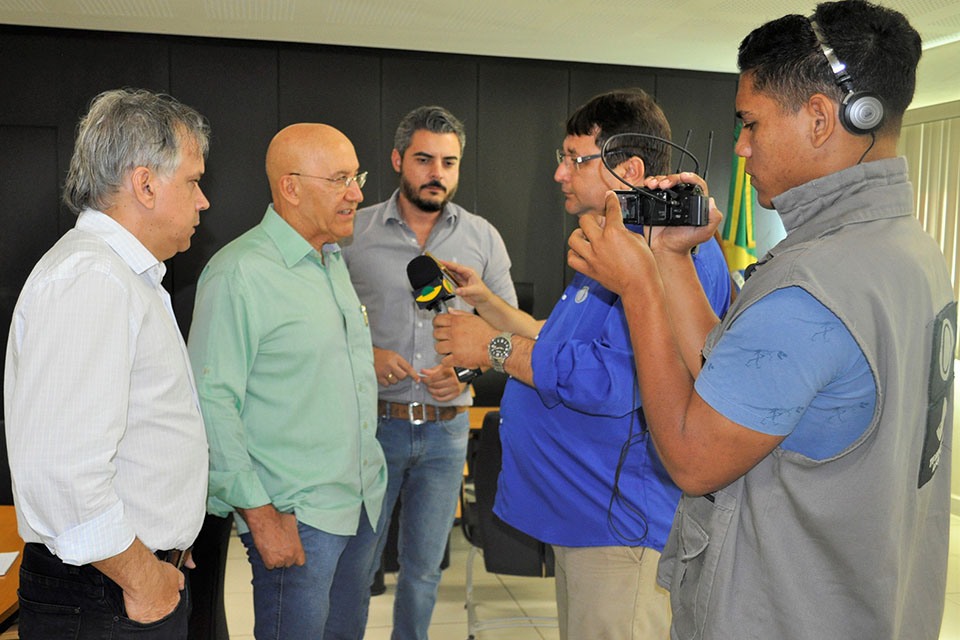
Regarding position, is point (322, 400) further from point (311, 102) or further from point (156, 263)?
point (311, 102)

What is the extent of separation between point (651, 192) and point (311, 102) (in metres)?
4.71

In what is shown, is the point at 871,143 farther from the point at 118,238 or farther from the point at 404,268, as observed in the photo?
the point at 404,268

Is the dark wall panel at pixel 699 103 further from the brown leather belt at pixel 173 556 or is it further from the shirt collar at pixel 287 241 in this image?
the brown leather belt at pixel 173 556

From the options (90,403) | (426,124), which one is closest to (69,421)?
(90,403)

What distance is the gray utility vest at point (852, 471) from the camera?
106 cm

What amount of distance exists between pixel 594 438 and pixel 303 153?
1179 millimetres

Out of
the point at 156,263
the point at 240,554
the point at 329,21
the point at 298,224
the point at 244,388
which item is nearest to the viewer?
the point at 156,263

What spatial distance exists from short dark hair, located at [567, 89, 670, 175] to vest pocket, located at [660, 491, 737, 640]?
1021 mm

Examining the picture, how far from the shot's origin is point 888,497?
3.55 feet

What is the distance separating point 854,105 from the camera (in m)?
1.08

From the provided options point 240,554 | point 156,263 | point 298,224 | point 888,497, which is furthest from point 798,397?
point 240,554

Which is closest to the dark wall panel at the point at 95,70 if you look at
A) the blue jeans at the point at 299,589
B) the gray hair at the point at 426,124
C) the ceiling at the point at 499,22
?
the ceiling at the point at 499,22

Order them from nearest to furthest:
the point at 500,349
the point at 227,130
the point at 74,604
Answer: the point at 74,604 < the point at 500,349 < the point at 227,130

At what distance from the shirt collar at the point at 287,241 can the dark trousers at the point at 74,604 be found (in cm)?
99
